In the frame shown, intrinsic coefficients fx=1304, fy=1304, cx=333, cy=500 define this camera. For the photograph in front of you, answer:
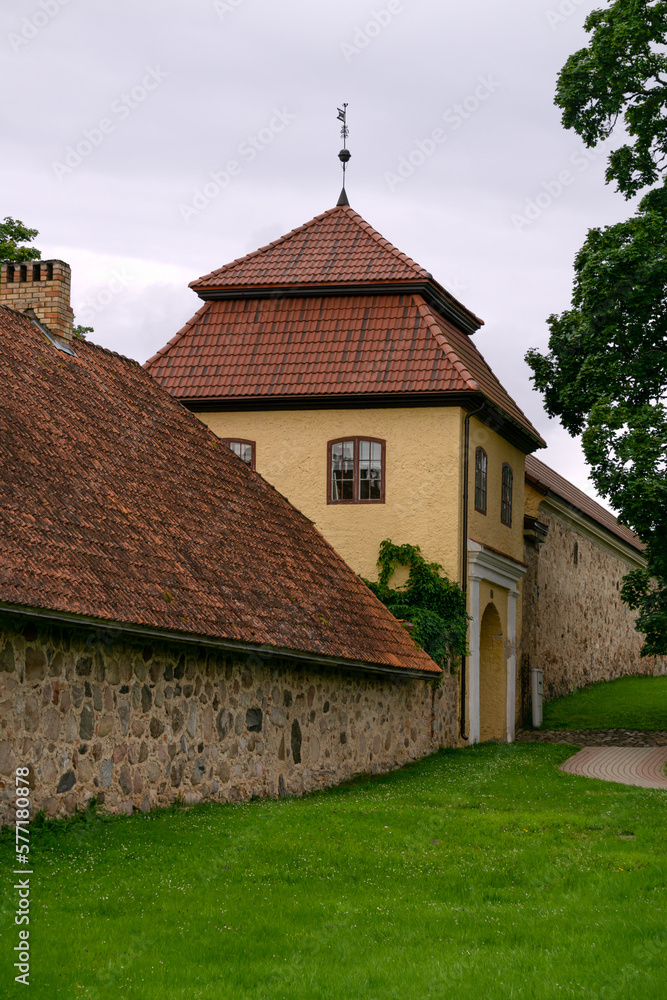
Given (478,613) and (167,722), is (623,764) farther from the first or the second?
(167,722)

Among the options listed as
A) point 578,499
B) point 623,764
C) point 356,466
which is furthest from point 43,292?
point 578,499

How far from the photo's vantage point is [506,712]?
25.3m

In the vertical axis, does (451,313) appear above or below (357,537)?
above

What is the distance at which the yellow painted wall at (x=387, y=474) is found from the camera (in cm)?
2280

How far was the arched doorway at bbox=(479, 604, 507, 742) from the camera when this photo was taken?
25188 millimetres

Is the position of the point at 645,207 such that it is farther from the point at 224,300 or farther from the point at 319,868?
the point at 319,868

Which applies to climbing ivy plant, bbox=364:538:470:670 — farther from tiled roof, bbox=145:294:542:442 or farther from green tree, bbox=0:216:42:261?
green tree, bbox=0:216:42:261

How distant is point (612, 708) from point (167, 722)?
1954cm

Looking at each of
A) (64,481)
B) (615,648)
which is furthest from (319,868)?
(615,648)

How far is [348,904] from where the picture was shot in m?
9.51

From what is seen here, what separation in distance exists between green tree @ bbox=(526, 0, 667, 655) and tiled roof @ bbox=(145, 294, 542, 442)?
2190 millimetres

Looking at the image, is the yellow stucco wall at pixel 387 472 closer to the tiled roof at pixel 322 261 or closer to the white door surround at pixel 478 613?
the white door surround at pixel 478 613

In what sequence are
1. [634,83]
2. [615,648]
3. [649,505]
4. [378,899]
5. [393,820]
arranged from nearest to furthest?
1. [378,899]
2. [393,820]
3. [649,505]
4. [634,83]
5. [615,648]

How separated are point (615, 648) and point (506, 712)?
55.3 feet
